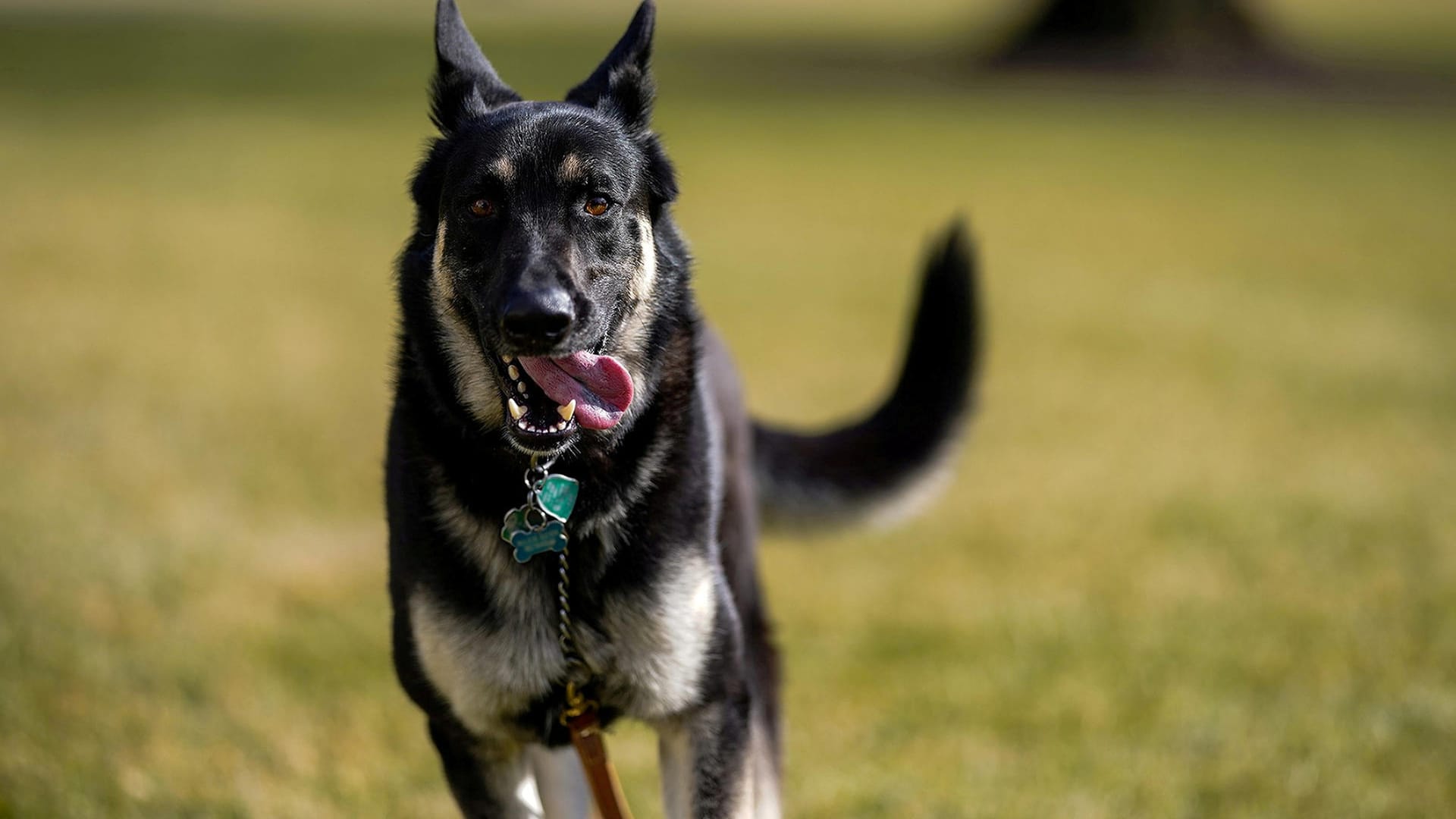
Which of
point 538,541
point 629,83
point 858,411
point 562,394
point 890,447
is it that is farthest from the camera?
point 858,411

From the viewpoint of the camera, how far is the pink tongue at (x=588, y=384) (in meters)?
2.76

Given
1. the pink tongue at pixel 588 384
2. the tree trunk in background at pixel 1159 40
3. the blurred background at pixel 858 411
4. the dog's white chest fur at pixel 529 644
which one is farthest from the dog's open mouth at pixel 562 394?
the tree trunk in background at pixel 1159 40

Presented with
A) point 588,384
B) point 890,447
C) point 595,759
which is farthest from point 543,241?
point 890,447

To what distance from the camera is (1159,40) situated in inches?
977

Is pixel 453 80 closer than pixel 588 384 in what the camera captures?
No

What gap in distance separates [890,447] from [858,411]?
3991 mm

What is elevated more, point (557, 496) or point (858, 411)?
point (557, 496)

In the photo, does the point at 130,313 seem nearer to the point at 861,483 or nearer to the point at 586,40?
the point at 861,483

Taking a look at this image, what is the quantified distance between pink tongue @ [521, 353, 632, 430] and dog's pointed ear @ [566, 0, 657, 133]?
2.14 feet

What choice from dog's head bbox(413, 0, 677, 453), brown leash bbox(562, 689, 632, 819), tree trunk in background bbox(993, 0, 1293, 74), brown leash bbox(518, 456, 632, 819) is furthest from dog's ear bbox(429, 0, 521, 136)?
tree trunk in background bbox(993, 0, 1293, 74)

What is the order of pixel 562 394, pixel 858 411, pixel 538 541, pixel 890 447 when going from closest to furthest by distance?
pixel 562 394 → pixel 538 541 → pixel 890 447 → pixel 858 411

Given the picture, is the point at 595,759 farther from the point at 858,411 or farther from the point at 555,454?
the point at 858,411

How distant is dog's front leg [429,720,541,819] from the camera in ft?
9.62

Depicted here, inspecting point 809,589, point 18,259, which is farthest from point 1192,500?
point 18,259
